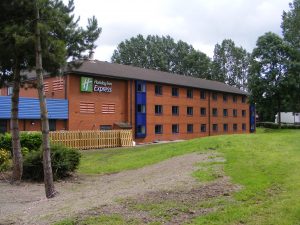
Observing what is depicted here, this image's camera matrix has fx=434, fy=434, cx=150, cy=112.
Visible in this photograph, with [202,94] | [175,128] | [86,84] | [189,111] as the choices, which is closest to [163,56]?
[202,94]

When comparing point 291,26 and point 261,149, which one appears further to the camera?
point 291,26

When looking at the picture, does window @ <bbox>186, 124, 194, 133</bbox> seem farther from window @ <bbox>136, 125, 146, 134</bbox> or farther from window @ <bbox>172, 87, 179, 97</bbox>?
window @ <bbox>136, 125, 146, 134</bbox>

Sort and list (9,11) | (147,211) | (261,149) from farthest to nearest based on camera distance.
A: (261,149), (9,11), (147,211)

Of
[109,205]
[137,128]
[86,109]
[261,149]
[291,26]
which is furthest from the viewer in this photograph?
[291,26]

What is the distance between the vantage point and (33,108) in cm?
3794

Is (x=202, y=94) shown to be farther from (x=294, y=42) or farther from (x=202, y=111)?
(x=294, y=42)

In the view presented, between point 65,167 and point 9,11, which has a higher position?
point 9,11

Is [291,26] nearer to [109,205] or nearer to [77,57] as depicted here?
[77,57]

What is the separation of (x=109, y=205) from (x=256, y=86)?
45.2 metres

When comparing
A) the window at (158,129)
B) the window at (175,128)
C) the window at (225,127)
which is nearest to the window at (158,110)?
the window at (158,129)

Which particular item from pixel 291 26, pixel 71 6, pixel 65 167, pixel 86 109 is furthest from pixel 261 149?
pixel 291 26

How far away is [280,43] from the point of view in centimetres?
5156

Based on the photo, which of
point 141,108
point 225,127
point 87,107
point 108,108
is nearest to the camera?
point 87,107

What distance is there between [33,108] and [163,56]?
63.5m
